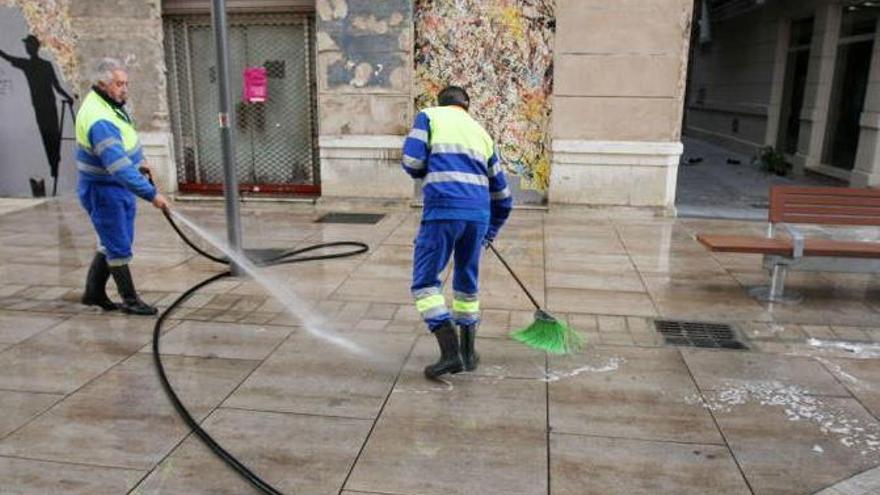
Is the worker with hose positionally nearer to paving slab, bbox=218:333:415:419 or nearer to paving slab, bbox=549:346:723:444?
paving slab, bbox=218:333:415:419

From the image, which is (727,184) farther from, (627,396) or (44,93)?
(44,93)

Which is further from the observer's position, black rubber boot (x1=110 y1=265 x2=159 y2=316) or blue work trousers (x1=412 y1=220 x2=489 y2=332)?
black rubber boot (x1=110 y1=265 x2=159 y2=316)

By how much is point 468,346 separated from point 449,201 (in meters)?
0.95

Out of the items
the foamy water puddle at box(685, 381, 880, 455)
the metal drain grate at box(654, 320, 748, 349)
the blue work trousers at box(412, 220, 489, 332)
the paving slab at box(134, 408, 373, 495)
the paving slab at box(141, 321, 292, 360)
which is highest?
the blue work trousers at box(412, 220, 489, 332)

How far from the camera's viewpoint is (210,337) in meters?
4.85

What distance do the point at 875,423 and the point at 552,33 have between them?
6308mm

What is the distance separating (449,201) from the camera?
3896 millimetres

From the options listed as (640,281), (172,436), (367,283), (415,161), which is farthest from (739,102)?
(172,436)

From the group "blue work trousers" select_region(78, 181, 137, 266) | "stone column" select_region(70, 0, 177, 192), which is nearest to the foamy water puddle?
"blue work trousers" select_region(78, 181, 137, 266)

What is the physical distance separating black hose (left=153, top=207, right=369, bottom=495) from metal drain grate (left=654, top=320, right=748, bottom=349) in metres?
2.94

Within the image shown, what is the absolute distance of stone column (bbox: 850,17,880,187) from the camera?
10492mm

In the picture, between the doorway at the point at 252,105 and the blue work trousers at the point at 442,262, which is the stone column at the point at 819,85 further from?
the blue work trousers at the point at 442,262

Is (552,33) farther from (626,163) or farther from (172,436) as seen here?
(172,436)

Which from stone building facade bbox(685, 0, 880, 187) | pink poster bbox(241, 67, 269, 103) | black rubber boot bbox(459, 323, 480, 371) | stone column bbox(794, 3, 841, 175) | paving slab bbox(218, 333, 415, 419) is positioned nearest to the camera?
paving slab bbox(218, 333, 415, 419)
